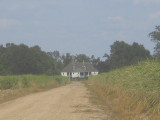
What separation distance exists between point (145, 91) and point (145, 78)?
747 mm

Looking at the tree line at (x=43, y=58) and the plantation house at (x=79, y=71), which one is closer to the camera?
A: the tree line at (x=43, y=58)

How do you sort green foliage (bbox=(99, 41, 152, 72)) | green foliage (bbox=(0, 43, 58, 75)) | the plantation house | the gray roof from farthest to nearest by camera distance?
the gray roof < the plantation house < green foliage (bbox=(0, 43, 58, 75)) < green foliage (bbox=(99, 41, 152, 72))

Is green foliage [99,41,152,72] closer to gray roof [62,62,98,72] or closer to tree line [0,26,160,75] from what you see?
tree line [0,26,160,75]

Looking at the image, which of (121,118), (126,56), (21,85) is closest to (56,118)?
(121,118)

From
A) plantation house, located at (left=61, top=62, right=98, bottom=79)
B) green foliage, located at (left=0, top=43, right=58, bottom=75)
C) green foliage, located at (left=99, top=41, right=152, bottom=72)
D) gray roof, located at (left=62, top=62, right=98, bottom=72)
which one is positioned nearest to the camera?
green foliage, located at (left=99, top=41, right=152, bottom=72)

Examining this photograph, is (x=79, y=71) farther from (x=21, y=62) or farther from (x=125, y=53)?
(x=125, y=53)

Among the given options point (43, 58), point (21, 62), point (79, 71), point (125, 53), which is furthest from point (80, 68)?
point (125, 53)

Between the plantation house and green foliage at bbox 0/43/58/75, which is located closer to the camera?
green foliage at bbox 0/43/58/75

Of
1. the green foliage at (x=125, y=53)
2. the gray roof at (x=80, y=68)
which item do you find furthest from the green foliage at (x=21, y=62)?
the gray roof at (x=80, y=68)

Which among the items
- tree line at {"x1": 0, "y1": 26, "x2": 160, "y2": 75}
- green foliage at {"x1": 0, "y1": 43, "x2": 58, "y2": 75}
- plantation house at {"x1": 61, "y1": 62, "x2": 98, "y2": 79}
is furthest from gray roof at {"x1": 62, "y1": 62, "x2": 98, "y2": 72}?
green foliage at {"x1": 0, "y1": 43, "x2": 58, "y2": 75}

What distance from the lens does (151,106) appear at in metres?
11.8

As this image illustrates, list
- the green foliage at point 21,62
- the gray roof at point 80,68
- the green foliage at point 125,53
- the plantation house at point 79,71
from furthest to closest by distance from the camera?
the gray roof at point 80,68
the plantation house at point 79,71
the green foliage at point 21,62
the green foliage at point 125,53

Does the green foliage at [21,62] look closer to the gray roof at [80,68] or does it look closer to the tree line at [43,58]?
the tree line at [43,58]

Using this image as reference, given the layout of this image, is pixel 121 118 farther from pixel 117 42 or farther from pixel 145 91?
pixel 117 42
